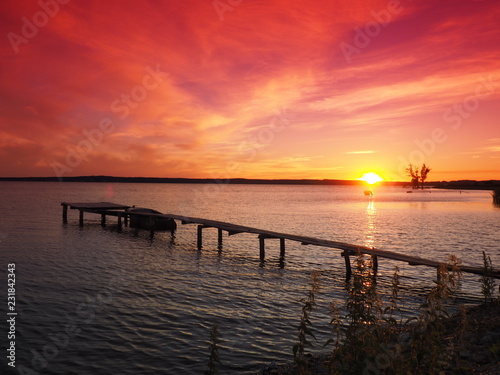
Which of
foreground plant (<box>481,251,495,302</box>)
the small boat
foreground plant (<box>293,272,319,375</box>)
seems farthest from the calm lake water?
the small boat

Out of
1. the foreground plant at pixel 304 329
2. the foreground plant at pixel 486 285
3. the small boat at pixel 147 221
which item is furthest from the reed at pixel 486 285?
the small boat at pixel 147 221

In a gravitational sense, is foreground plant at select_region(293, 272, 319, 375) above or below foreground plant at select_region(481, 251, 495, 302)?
above

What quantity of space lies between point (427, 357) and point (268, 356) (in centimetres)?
580

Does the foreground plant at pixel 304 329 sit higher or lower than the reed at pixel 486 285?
higher

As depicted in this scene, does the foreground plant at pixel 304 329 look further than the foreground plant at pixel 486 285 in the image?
No

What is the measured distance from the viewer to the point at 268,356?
1111 cm

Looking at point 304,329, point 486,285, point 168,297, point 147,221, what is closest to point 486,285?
point 486,285

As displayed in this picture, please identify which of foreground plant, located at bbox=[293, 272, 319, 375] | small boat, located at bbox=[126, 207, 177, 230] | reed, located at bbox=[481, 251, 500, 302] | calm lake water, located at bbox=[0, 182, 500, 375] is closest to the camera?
foreground plant, located at bbox=[293, 272, 319, 375]

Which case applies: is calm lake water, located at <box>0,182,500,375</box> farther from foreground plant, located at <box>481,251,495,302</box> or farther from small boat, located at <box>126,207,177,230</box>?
small boat, located at <box>126,207,177,230</box>

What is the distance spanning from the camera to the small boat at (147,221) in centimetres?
4019

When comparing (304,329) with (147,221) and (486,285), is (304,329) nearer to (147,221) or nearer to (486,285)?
(486,285)

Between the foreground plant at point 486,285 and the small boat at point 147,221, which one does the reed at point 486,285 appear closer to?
the foreground plant at point 486,285

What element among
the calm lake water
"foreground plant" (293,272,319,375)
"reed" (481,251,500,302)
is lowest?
the calm lake water

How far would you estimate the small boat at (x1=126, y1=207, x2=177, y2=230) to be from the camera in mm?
40188
